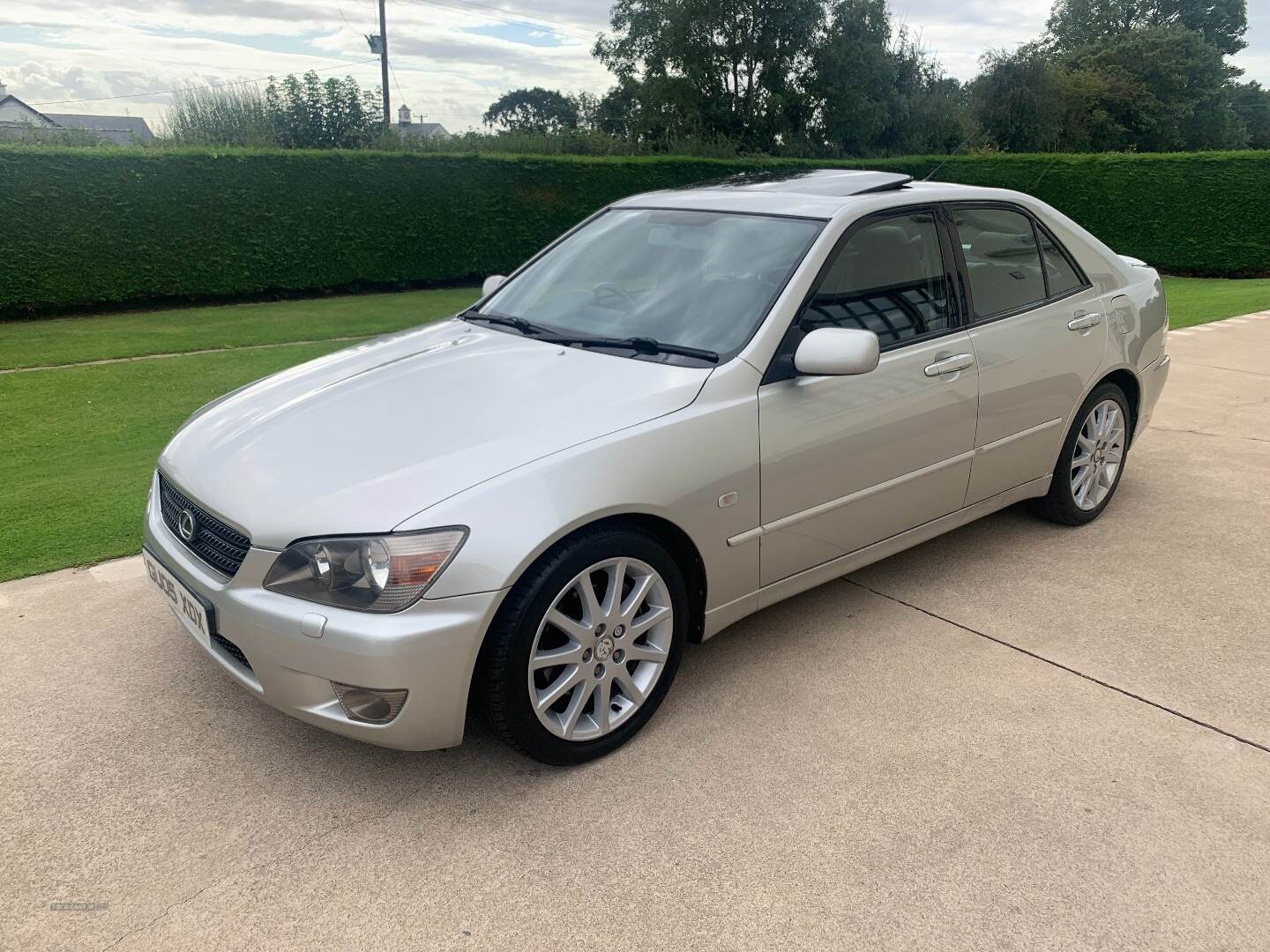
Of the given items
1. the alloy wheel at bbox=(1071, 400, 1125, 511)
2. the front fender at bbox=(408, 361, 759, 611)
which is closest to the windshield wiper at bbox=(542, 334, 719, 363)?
the front fender at bbox=(408, 361, 759, 611)

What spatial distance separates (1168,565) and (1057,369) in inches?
40.0

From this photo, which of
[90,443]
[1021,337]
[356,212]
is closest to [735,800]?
[1021,337]

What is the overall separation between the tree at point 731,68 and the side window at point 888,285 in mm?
31846

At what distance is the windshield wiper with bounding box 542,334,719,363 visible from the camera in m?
3.15

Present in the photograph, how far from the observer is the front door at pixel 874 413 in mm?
3189

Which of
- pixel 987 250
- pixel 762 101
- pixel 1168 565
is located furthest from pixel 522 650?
pixel 762 101

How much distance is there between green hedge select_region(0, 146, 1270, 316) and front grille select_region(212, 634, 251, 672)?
1245cm

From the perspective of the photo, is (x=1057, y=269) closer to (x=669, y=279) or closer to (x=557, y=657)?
(x=669, y=279)

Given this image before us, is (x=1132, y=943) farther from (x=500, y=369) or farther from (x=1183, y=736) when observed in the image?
(x=500, y=369)

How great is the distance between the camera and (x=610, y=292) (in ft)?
12.0

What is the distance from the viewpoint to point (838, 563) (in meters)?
3.55

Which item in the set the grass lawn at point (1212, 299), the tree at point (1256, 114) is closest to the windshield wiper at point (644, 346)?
the grass lawn at point (1212, 299)

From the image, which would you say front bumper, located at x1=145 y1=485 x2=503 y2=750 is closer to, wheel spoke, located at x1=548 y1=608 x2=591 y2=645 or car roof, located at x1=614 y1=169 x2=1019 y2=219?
wheel spoke, located at x1=548 y1=608 x2=591 y2=645

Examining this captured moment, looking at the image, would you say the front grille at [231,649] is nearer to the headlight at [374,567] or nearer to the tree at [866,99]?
the headlight at [374,567]
